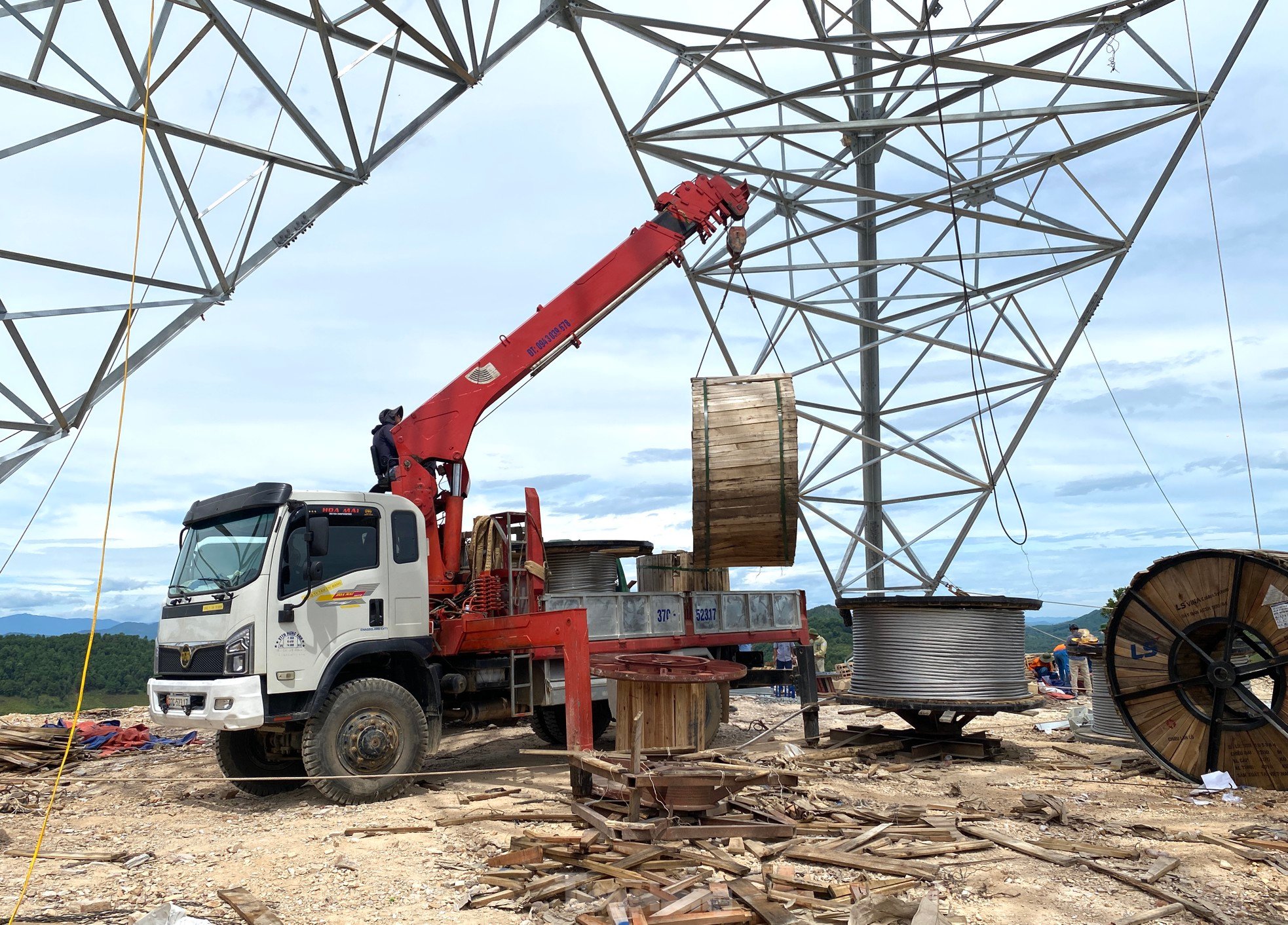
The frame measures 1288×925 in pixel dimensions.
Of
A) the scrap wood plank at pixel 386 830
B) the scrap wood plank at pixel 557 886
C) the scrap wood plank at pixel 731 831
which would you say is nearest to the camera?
the scrap wood plank at pixel 557 886

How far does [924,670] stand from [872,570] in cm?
824

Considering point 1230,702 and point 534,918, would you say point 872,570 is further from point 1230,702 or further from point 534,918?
point 534,918

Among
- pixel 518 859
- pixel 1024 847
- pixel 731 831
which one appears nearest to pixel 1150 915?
pixel 1024 847

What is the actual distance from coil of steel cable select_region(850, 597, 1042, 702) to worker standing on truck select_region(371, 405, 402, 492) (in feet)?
19.5

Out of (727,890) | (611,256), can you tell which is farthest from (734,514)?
(727,890)

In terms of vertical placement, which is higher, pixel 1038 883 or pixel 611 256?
pixel 611 256

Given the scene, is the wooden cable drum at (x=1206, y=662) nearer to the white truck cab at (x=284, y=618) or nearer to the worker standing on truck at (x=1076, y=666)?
the white truck cab at (x=284, y=618)

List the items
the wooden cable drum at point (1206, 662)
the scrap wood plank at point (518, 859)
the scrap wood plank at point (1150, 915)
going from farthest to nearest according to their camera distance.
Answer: the wooden cable drum at point (1206, 662)
the scrap wood plank at point (518, 859)
the scrap wood plank at point (1150, 915)

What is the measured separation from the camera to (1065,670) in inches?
893

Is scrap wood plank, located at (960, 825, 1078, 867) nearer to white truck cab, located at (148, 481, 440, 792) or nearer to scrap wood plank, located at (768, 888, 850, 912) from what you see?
scrap wood plank, located at (768, 888, 850, 912)

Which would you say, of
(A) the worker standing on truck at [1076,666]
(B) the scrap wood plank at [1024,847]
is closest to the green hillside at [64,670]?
(A) the worker standing on truck at [1076,666]

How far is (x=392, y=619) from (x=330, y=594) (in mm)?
761

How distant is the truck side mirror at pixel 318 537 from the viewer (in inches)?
413

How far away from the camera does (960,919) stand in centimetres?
655
